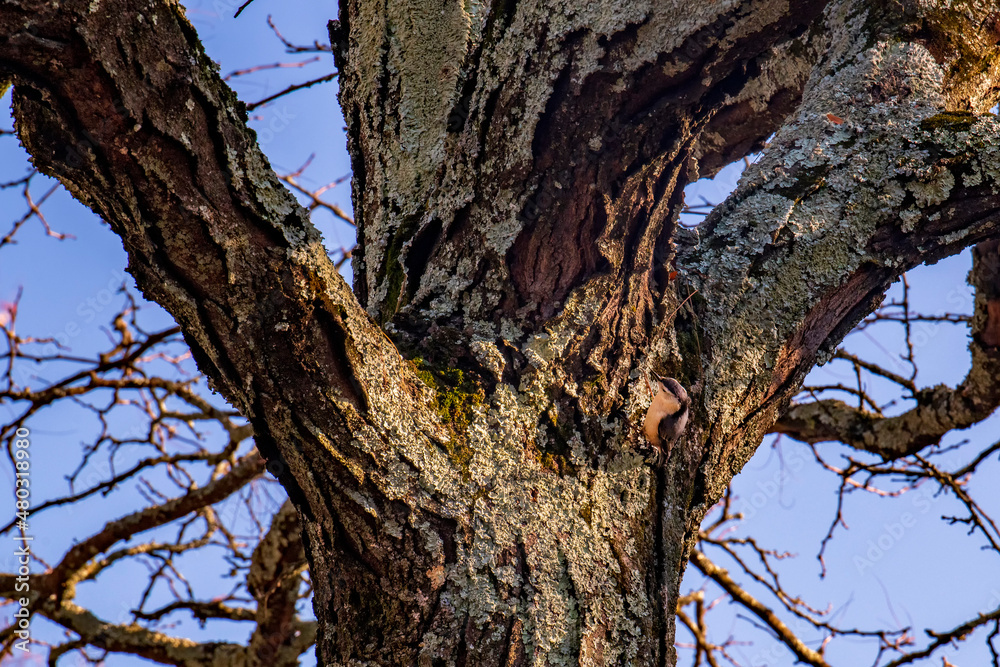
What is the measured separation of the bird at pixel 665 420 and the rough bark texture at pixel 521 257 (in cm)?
3

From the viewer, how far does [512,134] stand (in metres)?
1.34

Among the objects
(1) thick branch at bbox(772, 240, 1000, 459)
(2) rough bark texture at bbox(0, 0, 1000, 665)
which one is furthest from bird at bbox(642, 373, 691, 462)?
(1) thick branch at bbox(772, 240, 1000, 459)

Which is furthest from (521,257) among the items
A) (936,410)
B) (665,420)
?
(936,410)

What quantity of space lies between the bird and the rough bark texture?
0.03 meters

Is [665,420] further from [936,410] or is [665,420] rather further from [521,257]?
[936,410]

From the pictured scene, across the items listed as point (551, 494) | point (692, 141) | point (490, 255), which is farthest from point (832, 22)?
point (551, 494)

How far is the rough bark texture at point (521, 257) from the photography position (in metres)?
0.91

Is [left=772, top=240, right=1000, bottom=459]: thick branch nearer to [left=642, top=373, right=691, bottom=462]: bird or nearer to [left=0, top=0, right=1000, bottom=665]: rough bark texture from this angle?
[left=0, top=0, right=1000, bottom=665]: rough bark texture

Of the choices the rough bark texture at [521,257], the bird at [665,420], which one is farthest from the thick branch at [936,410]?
the bird at [665,420]

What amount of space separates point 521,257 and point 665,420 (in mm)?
397

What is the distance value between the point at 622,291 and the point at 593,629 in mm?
589

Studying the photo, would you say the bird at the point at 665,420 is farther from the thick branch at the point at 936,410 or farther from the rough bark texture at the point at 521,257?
the thick branch at the point at 936,410

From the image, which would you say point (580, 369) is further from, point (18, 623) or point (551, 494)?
point (18, 623)

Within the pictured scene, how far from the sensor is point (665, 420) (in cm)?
124
